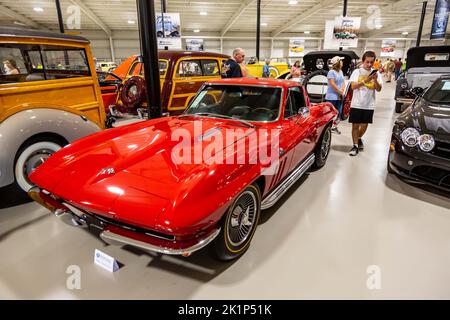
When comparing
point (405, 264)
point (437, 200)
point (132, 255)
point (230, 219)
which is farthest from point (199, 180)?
point (437, 200)

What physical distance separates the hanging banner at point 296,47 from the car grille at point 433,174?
2846cm

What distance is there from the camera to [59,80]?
10.9 feet

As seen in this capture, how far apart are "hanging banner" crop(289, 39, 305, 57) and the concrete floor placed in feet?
93.9

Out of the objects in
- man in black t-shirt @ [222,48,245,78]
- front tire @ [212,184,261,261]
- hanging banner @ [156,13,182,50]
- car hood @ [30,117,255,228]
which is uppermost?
hanging banner @ [156,13,182,50]

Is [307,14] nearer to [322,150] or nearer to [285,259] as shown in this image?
[322,150]

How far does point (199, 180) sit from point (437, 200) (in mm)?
2928

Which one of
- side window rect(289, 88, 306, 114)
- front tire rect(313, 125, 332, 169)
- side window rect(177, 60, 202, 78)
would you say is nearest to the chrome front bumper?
side window rect(289, 88, 306, 114)

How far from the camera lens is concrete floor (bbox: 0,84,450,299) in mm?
1838

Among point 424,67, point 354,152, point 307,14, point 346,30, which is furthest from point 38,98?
point 307,14

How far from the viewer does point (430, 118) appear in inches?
125

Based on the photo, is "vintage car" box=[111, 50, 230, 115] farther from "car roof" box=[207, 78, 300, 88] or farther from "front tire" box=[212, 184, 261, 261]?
"front tire" box=[212, 184, 261, 261]

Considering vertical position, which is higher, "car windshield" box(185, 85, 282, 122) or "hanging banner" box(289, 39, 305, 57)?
"hanging banner" box(289, 39, 305, 57)

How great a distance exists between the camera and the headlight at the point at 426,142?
9.71 feet

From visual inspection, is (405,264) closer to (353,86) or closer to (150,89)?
(353,86)
